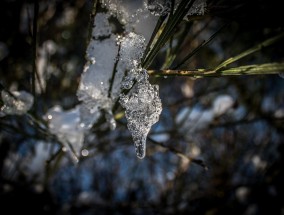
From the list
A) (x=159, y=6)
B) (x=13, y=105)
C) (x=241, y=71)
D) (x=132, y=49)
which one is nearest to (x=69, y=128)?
(x=13, y=105)

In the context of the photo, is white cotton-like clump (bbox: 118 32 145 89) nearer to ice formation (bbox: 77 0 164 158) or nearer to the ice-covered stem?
ice formation (bbox: 77 0 164 158)

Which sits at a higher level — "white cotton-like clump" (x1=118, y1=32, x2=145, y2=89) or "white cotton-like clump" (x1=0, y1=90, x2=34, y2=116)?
"white cotton-like clump" (x1=118, y1=32, x2=145, y2=89)

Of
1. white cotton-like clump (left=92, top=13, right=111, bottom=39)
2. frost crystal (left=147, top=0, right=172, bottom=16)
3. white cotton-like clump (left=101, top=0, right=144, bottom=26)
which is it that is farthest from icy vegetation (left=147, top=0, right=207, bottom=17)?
white cotton-like clump (left=92, top=13, right=111, bottom=39)

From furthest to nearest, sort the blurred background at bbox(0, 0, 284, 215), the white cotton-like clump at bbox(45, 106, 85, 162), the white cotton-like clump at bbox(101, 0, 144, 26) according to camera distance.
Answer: the blurred background at bbox(0, 0, 284, 215) < the white cotton-like clump at bbox(45, 106, 85, 162) < the white cotton-like clump at bbox(101, 0, 144, 26)

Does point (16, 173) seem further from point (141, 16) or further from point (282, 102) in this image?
point (282, 102)

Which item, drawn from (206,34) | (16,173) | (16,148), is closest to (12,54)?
(16,148)

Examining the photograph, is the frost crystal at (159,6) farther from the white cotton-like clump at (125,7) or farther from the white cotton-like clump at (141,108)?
the white cotton-like clump at (141,108)

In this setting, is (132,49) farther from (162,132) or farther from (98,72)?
(162,132)
